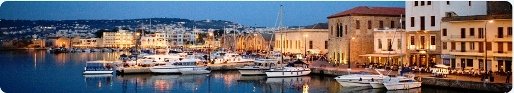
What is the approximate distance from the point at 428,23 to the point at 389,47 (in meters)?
2.53

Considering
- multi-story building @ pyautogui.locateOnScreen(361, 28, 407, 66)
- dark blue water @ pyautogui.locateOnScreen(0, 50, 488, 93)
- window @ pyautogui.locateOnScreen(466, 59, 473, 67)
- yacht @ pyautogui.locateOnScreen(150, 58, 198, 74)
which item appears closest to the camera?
dark blue water @ pyautogui.locateOnScreen(0, 50, 488, 93)

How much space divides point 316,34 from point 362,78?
17.9 meters

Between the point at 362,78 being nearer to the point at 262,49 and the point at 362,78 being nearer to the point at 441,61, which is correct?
the point at 441,61

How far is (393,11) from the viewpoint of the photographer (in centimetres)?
3084

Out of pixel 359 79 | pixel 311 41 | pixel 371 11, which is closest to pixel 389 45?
pixel 371 11

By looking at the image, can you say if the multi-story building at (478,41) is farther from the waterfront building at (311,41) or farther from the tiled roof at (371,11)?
the waterfront building at (311,41)

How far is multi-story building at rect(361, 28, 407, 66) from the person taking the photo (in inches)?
1065

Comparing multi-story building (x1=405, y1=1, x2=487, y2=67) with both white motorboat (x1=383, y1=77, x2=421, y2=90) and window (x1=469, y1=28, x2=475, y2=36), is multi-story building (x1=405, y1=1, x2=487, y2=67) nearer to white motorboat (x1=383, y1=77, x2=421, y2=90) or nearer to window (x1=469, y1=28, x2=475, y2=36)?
window (x1=469, y1=28, x2=475, y2=36)

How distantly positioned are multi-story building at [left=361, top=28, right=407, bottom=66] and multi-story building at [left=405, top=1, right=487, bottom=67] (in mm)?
442

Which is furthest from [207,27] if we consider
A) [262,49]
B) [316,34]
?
[316,34]

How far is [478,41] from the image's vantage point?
22.0 metres

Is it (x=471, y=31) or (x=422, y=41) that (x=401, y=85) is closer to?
(x=471, y=31)

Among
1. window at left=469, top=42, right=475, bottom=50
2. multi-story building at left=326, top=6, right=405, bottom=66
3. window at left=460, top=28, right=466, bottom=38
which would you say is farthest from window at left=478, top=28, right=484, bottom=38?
multi-story building at left=326, top=6, right=405, bottom=66

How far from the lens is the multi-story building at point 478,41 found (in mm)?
20906
